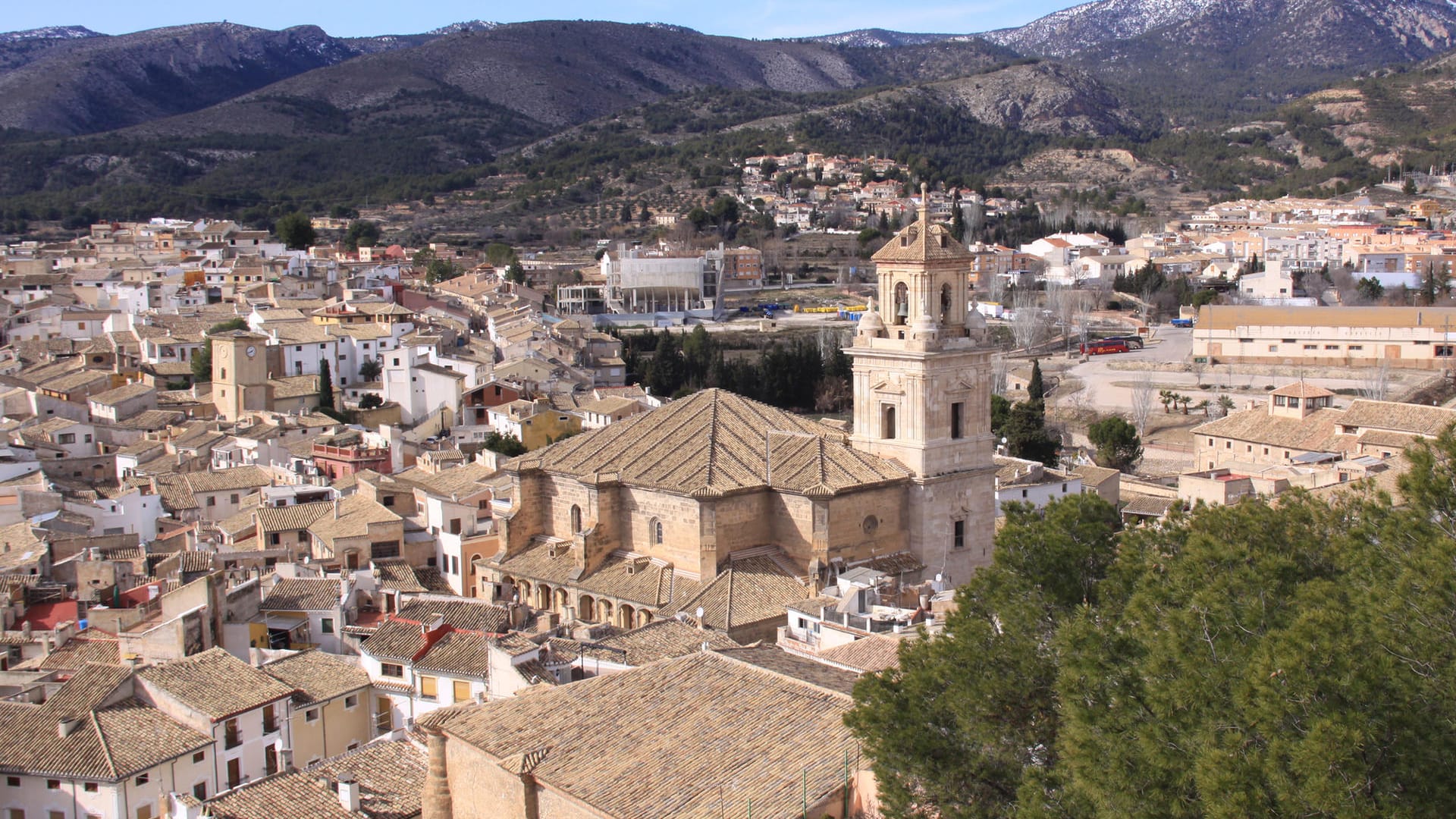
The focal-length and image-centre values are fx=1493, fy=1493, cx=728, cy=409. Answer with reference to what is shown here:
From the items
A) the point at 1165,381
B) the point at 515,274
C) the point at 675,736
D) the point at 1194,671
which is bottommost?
the point at 1165,381

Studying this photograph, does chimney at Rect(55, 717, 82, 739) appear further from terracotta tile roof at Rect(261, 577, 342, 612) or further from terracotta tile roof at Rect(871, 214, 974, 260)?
terracotta tile roof at Rect(871, 214, 974, 260)

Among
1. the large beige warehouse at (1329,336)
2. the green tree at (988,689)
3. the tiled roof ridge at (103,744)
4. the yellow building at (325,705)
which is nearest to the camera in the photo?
the green tree at (988,689)

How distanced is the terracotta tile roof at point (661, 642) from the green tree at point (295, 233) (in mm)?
58504

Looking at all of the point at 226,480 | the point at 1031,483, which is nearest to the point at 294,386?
the point at 226,480

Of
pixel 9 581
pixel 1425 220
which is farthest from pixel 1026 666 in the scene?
pixel 1425 220

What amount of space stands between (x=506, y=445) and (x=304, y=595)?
49.1 ft

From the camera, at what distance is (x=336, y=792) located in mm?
14906

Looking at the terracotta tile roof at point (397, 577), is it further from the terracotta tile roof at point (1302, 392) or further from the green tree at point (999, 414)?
the terracotta tile roof at point (1302, 392)

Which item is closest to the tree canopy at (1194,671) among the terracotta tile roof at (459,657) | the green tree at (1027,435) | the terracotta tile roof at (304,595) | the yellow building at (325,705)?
the terracotta tile roof at (459,657)

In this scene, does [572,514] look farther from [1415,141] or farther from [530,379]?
[1415,141]

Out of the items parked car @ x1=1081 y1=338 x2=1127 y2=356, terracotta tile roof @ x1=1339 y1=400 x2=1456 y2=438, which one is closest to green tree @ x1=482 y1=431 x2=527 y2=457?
terracotta tile roof @ x1=1339 y1=400 x2=1456 y2=438

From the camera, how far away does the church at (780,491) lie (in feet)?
72.9

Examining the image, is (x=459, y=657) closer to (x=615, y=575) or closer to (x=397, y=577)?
(x=615, y=575)

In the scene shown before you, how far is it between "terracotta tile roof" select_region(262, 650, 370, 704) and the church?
3.88m
